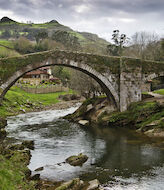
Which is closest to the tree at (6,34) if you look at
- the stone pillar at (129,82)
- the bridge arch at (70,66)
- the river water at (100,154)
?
the river water at (100,154)

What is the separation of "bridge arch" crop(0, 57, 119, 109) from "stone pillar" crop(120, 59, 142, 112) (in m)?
0.73

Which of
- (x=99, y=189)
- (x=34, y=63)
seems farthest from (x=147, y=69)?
(x=99, y=189)

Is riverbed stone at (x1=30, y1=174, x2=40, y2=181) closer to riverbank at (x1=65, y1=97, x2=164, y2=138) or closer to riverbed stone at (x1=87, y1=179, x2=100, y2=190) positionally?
riverbed stone at (x1=87, y1=179, x2=100, y2=190)

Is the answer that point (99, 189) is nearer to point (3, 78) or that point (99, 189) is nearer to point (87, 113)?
point (3, 78)

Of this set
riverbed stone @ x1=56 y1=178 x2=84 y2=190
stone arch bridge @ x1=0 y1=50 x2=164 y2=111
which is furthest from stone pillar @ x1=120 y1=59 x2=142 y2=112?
riverbed stone @ x1=56 y1=178 x2=84 y2=190

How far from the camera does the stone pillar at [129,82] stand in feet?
85.3

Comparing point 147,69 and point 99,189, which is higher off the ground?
point 147,69

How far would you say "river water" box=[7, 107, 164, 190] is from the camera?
1217 centimetres

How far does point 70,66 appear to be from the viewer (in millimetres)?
24891

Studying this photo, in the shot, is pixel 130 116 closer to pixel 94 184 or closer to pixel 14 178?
pixel 94 184

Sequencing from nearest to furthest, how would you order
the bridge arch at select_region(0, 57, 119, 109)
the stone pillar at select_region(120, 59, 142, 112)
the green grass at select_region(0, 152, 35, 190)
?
the green grass at select_region(0, 152, 35, 190), the bridge arch at select_region(0, 57, 119, 109), the stone pillar at select_region(120, 59, 142, 112)

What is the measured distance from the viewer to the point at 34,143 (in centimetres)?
1856

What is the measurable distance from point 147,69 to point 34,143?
14132mm

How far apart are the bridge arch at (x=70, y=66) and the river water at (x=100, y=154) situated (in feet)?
12.3
